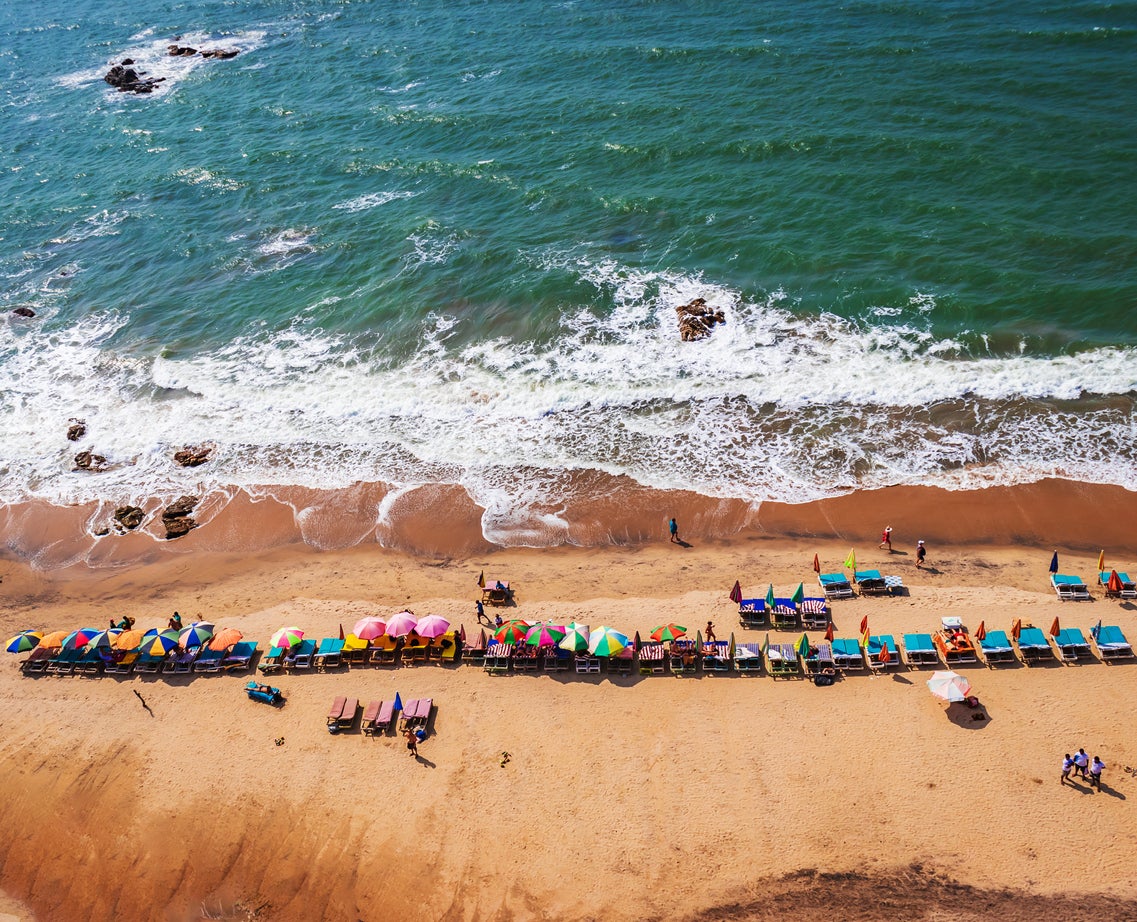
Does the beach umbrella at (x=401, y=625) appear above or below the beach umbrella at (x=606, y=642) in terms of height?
below

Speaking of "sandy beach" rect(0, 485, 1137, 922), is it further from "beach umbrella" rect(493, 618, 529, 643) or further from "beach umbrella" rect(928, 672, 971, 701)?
"beach umbrella" rect(493, 618, 529, 643)

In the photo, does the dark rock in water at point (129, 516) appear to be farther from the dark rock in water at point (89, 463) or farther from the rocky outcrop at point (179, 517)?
the dark rock in water at point (89, 463)

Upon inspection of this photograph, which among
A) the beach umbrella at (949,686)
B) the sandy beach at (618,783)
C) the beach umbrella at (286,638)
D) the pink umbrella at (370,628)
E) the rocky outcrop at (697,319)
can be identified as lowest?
the sandy beach at (618,783)

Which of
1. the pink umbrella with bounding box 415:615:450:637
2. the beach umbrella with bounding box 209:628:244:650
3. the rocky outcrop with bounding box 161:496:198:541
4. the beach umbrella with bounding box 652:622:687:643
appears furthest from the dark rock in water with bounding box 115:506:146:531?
the beach umbrella with bounding box 652:622:687:643

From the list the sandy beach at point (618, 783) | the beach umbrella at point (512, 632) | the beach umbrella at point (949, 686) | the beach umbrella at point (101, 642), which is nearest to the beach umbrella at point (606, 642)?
the sandy beach at point (618, 783)

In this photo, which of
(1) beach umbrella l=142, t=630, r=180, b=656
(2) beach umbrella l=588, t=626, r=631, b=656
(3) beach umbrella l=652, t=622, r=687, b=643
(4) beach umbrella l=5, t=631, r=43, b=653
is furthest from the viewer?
(4) beach umbrella l=5, t=631, r=43, b=653

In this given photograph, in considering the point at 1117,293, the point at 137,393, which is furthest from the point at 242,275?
the point at 1117,293

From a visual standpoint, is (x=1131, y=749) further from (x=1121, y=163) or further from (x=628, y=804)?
(x=1121, y=163)
